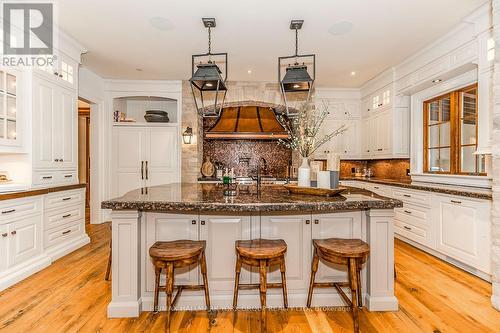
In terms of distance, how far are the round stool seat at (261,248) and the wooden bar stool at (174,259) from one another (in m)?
0.34

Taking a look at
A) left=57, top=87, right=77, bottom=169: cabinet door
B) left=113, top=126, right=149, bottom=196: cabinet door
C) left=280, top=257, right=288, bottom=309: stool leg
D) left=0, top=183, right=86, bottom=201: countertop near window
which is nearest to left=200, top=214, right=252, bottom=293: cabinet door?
left=280, top=257, right=288, bottom=309: stool leg

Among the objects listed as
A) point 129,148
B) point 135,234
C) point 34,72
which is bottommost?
point 135,234

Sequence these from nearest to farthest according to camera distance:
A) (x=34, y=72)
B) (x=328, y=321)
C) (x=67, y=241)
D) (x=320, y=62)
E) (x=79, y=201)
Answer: (x=328, y=321) < (x=34, y=72) < (x=67, y=241) < (x=79, y=201) < (x=320, y=62)

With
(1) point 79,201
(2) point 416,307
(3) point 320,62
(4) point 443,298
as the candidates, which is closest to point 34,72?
(1) point 79,201


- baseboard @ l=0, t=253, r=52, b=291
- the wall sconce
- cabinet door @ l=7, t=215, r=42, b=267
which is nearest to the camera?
baseboard @ l=0, t=253, r=52, b=291

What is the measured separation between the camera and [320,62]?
4574 mm

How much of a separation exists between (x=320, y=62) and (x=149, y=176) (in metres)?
4.11

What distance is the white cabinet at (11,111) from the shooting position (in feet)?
9.55

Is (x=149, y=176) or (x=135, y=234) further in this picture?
(x=149, y=176)

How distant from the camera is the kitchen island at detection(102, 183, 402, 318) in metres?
2.24

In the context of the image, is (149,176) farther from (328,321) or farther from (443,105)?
(443,105)

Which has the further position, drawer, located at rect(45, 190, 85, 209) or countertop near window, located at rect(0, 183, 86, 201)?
drawer, located at rect(45, 190, 85, 209)

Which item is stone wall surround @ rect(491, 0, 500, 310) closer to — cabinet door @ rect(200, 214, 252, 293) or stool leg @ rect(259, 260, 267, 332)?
stool leg @ rect(259, 260, 267, 332)

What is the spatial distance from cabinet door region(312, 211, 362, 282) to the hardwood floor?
303 millimetres
